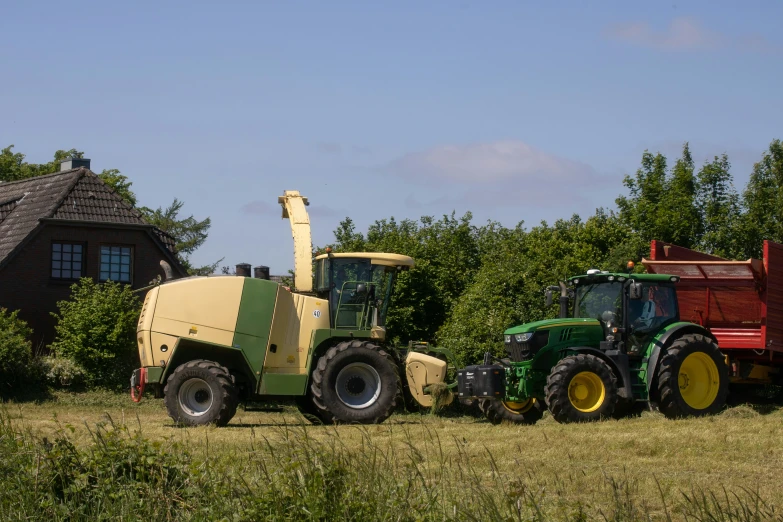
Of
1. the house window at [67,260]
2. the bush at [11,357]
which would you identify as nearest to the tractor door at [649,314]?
the bush at [11,357]

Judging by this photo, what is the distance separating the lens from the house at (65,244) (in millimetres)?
28922

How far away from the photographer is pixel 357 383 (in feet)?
57.1

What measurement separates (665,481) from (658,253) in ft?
31.1

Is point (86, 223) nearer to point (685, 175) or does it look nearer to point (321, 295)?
point (321, 295)

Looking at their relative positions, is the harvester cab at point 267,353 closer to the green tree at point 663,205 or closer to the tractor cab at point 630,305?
the tractor cab at point 630,305

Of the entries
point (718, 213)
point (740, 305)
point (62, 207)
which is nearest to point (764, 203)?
point (718, 213)

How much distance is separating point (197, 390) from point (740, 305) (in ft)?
29.7

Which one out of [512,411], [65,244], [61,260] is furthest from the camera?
[65,244]

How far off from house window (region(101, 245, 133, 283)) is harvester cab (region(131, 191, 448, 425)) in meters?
13.8

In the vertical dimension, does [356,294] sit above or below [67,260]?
below

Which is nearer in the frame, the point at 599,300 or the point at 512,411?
the point at 599,300

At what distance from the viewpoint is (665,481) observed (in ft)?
31.3

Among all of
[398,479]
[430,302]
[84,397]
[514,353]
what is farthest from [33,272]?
[398,479]

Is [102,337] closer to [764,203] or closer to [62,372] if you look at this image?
[62,372]
